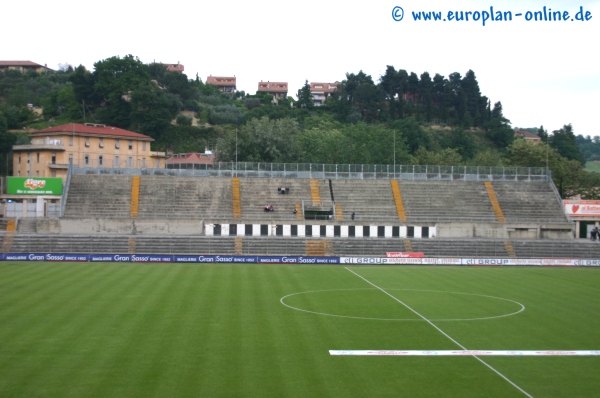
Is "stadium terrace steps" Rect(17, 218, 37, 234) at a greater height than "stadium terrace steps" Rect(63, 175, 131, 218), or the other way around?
"stadium terrace steps" Rect(63, 175, 131, 218)

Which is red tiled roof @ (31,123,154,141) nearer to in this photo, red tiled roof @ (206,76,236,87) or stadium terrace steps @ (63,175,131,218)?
stadium terrace steps @ (63,175,131,218)

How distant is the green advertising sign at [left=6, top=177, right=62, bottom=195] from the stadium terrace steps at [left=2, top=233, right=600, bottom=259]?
31.0 feet

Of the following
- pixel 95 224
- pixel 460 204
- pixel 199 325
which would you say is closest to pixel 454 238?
pixel 460 204

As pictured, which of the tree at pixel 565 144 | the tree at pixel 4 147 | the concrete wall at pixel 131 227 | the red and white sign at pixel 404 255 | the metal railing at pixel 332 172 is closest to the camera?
the red and white sign at pixel 404 255

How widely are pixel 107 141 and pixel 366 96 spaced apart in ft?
253

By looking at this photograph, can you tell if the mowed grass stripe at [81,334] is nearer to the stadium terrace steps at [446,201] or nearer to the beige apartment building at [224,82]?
the stadium terrace steps at [446,201]

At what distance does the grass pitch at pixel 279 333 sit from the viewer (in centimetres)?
1698

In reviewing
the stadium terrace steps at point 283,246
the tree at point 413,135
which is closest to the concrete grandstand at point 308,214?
the stadium terrace steps at point 283,246

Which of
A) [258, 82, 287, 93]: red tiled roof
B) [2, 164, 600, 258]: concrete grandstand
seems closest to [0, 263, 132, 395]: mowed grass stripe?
[2, 164, 600, 258]: concrete grandstand

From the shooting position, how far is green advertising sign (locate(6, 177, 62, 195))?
2269 inches

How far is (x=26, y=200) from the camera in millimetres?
58000

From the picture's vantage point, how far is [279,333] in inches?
893

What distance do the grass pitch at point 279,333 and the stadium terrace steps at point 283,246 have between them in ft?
28.9

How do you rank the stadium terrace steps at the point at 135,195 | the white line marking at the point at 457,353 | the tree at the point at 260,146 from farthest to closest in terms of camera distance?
the tree at the point at 260,146 < the stadium terrace steps at the point at 135,195 < the white line marking at the point at 457,353
